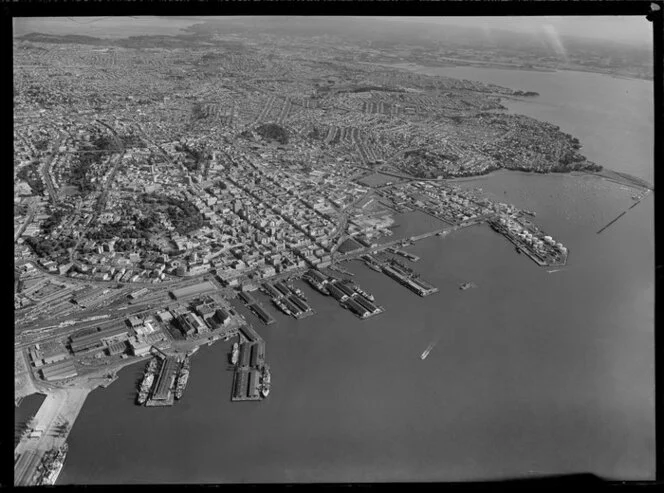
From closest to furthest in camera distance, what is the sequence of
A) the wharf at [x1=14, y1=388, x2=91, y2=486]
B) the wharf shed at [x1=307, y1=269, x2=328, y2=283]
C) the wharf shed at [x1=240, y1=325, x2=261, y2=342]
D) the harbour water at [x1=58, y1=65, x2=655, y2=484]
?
1. the wharf at [x1=14, y1=388, x2=91, y2=486]
2. the harbour water at [x1=58, y1=65, x2=655, y2=484]
3. the wharf shed at [x1=240, y1=325, x2=261, y2=342]
4. the wharf shed at [x1=307, y1=269, x2=328, y2=283]

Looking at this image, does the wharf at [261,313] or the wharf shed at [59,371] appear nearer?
the wharf shed at [59,371]

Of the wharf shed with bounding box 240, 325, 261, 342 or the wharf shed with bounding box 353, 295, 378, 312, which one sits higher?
the wharf shed with bounding box 353, 295, 378, 312

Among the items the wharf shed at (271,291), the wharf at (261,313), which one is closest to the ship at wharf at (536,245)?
the wharf shed at (271,291)

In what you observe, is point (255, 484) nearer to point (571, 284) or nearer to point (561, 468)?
point (561, 468)

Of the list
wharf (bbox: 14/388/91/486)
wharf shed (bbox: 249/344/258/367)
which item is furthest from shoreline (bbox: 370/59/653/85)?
wharf (bbox: 14/388/91/486)

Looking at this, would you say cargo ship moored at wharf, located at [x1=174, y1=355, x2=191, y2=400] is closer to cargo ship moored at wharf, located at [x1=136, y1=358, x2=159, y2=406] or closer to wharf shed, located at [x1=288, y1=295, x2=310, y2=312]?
cargo ship moored at wharf, located at [x1=136, y1=358, x2=159, y2=406]

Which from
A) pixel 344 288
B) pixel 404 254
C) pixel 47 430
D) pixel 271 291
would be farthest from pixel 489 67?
pixel 47 430

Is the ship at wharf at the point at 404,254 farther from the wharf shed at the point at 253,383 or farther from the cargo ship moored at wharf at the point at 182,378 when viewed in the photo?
the cargo ship moored at wharf at the point at 182,378

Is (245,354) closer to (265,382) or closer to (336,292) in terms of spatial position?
(265,382)

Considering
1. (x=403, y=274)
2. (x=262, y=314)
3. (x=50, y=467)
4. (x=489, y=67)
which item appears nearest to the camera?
(x=50, y=467)

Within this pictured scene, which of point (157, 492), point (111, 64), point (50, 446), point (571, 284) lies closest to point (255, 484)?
point (157, 492)
